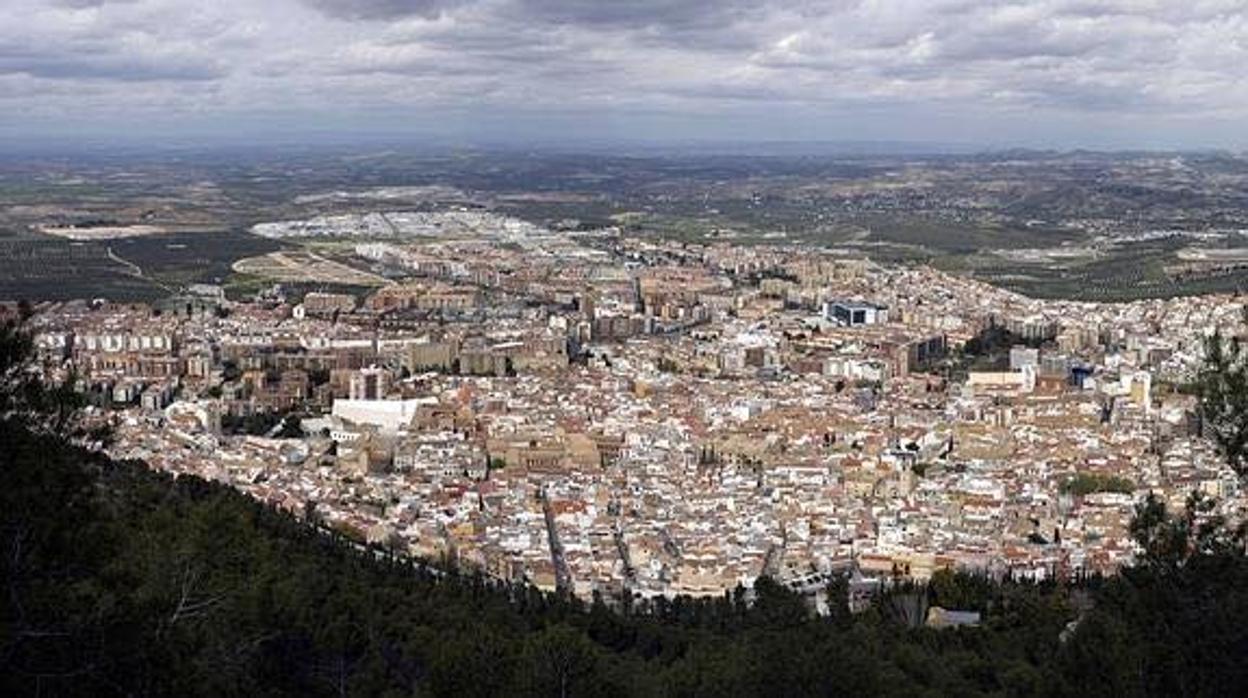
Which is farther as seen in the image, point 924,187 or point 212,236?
point 924,187

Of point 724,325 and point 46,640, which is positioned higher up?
point 46,640

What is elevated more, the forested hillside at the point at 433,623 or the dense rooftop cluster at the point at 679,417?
the forested hillside at the point at 433,623

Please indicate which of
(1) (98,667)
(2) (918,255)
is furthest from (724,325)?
(1) (98,667)

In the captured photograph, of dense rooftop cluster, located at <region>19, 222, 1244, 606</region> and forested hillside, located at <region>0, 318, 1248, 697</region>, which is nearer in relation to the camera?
forested hillside, located at <region>0, 318, 1248, 697</region>

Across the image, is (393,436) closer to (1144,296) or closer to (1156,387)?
(1156,387)

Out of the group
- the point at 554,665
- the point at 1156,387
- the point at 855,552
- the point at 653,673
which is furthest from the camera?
the point at 1156,387

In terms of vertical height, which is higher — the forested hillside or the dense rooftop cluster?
the forested hillside

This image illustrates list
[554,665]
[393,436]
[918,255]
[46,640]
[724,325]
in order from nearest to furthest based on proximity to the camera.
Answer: [46,640], [554,665], [393,436], [724,325], [918,255]

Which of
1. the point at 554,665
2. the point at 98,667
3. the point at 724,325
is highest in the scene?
the point at 98,667
